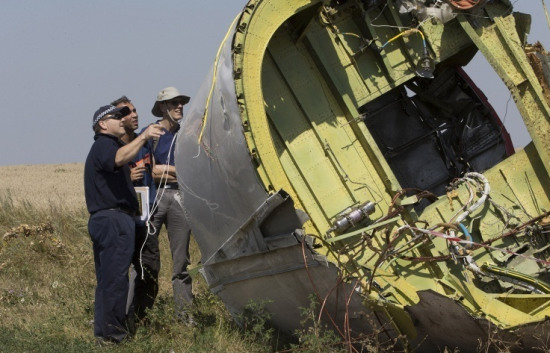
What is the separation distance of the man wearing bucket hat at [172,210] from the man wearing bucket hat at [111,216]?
2.27ft

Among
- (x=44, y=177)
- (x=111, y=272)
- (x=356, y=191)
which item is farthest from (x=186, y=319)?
(x=44, y=177)

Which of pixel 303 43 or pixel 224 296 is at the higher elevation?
pixel 303 43

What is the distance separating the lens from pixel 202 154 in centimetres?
730

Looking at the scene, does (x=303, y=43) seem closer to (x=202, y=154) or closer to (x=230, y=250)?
(x=202, y=154)

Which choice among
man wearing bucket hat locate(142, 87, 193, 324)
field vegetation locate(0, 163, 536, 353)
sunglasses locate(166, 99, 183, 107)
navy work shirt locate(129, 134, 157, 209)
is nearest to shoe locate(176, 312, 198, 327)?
field vegetation locate(0, 163, 536, 353)

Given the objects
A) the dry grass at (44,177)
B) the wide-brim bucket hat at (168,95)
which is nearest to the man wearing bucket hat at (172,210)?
the wide-brim bucket hat at (168,95)

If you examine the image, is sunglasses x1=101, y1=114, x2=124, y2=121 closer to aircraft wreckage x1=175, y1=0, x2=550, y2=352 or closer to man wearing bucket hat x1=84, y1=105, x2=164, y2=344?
man wearing bucket hat x1=84, y1=105, x2=164, y2=344

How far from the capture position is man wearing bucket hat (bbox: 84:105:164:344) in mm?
7836

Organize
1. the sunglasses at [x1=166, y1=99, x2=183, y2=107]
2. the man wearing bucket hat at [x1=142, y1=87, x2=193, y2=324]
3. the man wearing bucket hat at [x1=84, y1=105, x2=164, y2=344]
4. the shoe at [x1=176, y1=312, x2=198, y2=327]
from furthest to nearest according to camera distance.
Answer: the sunglasses at [x1=166, y1=99, x2=183, y2=107], the man wearing bucket hat at [x1=142, y1=87, x2=193, y2=324], the shoe at [x1=176, y1=312, x2=198, y2=327], the man wearing bucket hat at [x1=84, y1=105, x2=164, y2=344]

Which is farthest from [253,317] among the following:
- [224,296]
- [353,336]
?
[353,336]

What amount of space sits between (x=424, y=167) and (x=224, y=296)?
106 inches

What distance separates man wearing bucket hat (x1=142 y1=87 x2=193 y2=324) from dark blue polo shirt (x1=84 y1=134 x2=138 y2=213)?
0.58m

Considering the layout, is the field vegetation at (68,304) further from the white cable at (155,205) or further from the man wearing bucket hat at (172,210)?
the white cable at (155,205)

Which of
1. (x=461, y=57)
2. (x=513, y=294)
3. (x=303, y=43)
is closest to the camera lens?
(x=513, y=294)
